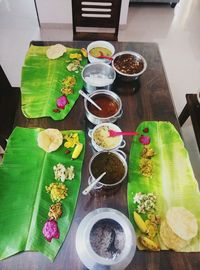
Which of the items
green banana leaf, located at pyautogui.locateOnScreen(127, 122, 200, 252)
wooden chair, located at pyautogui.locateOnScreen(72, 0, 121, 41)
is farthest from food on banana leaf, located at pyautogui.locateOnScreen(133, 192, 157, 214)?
wooden chair, located at pyautogui.locateOnScreen(72, 0, 121, 41)

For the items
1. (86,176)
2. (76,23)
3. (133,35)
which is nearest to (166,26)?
(133,35)

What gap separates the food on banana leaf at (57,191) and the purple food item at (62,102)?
459mm

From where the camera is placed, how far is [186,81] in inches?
107

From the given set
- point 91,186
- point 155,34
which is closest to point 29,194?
point 91,186

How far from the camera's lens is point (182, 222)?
0.99m

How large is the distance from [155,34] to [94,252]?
312cm

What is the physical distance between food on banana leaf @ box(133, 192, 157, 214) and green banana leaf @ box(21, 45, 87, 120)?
59 centimetres

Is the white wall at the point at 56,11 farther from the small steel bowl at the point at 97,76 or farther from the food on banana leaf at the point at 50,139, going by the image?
the food on banana leaf at the point at 50,139

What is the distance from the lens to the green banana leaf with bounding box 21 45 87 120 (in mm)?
1309

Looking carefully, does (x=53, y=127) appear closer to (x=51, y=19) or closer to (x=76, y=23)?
(x=76, y=23)

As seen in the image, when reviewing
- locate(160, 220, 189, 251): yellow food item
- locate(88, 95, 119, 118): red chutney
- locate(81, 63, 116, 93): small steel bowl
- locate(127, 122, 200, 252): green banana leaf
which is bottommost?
locate(160, 220, 189, 251): yellow food item

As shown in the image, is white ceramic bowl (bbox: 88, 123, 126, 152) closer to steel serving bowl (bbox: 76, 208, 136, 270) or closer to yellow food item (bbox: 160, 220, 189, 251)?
steel serving bowl (bbox: 76, 208, 136, 270)

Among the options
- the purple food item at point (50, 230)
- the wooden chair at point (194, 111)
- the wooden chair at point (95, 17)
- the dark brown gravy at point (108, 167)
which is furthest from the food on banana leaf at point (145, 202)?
the wooden chair at point (95, 17)

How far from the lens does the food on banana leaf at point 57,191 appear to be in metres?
1.04
